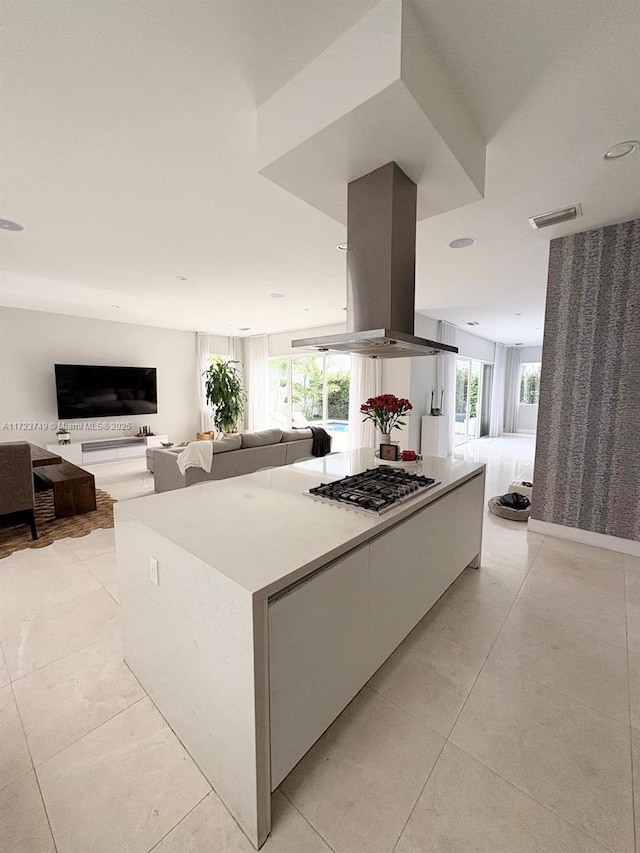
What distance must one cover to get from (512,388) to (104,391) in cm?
1024

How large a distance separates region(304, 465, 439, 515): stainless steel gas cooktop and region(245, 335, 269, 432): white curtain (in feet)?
21.7

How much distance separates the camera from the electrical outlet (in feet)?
4.35

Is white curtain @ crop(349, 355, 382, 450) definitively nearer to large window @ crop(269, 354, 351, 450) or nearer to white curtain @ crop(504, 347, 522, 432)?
large window @ crop(269, 354, 351, 450)

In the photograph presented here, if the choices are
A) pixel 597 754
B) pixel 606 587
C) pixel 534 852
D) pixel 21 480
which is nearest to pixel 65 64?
pixel 21 480

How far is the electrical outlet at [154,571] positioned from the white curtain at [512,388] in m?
10.7

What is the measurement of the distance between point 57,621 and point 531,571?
10.5 ft

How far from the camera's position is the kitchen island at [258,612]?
→ 101 centimetres

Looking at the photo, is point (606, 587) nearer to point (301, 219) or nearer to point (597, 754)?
point (597, 754)

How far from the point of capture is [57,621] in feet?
6.77

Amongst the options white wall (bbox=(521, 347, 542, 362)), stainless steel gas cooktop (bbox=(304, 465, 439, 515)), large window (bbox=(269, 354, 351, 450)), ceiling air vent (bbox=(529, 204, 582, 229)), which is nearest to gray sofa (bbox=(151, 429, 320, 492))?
stainless steel gas cooktop (bbox=(304, 465, 439, 515))

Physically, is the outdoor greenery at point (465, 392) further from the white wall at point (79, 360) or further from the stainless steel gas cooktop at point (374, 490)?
the stainless steel gas cooktop at point (374, 490)

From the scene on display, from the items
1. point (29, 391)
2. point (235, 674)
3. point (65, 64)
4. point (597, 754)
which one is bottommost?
point (597, 754)

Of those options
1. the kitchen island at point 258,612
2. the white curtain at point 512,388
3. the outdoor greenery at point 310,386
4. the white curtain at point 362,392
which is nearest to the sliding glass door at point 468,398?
the white curtain at point 512,388

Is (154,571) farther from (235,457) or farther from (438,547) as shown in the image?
(235,457)
